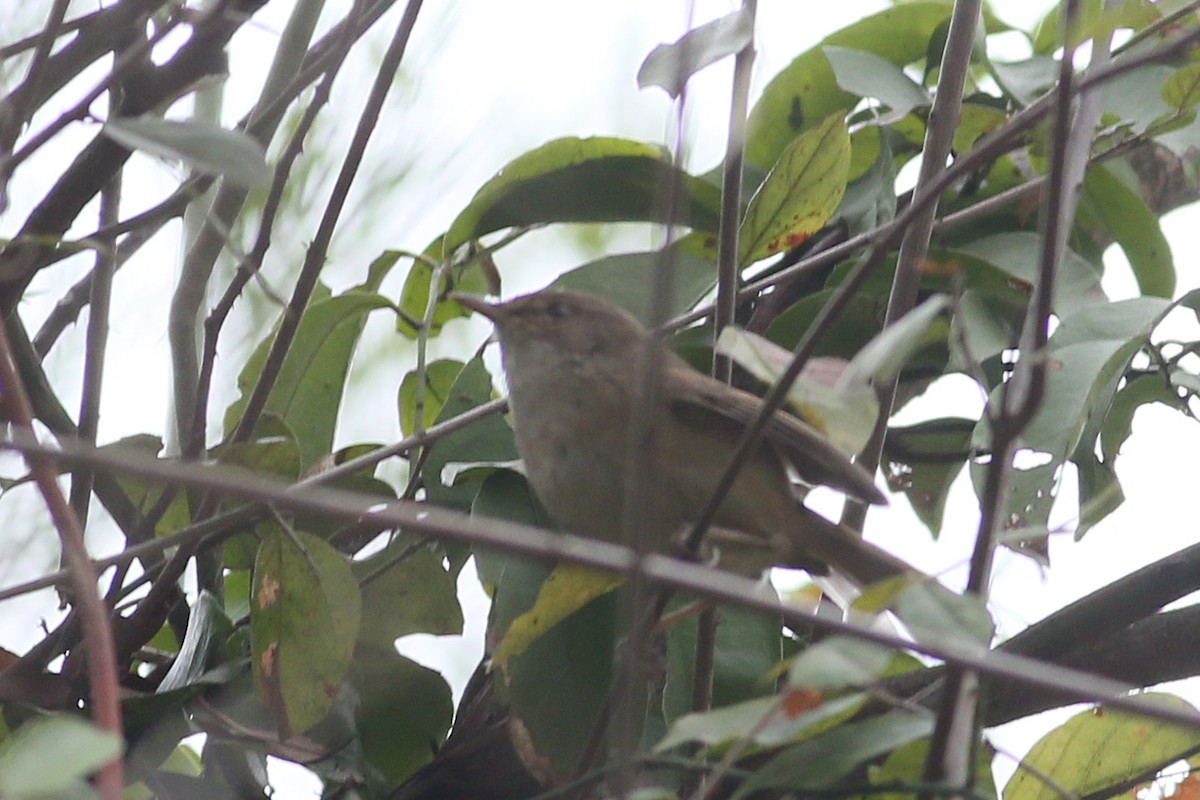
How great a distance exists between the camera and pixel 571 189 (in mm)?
2414

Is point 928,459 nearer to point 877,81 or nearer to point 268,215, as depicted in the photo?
point 877,81

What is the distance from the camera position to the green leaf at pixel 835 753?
1172 millimetres

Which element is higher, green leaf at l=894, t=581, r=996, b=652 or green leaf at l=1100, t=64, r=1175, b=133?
green leaf at l=1100, t=64, r=1175, b=133

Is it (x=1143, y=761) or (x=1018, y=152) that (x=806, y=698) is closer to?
(x=1143, y=761)

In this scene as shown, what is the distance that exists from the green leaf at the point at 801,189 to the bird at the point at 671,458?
0.26 meters

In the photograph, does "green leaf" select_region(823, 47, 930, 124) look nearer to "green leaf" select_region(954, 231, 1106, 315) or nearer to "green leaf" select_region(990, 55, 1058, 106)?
"green leaf" select_region(990, 55, 1058, 106)

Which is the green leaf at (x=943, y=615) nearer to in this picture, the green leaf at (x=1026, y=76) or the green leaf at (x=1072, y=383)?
the green leaf at (x=1072, y=383)

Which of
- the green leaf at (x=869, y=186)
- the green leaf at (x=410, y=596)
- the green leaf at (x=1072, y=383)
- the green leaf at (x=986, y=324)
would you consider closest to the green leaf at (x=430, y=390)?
the green leaf at (x=410, y=596)

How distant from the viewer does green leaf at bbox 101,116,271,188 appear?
131 centimetres

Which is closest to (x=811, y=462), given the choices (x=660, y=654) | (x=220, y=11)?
(x=660, y=654)

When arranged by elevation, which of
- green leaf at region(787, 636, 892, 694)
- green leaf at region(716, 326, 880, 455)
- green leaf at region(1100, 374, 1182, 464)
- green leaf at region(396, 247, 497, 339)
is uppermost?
green leaf at region(396, 247, 497, 339)

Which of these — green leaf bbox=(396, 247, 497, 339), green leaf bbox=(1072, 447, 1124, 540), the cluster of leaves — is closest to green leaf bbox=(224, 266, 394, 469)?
the cluster of leaves

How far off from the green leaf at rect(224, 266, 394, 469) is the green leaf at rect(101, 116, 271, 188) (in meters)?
0.99

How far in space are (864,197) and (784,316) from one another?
32cm
